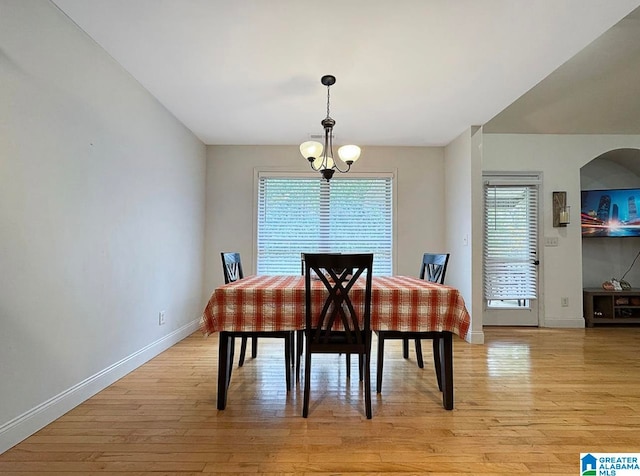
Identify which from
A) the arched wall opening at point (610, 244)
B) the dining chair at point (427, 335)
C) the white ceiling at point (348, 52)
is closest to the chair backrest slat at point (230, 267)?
the dining chair at point (427, 335)

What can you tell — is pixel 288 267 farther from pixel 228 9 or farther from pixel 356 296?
pixel 228 9

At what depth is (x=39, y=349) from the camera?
6.11 feet

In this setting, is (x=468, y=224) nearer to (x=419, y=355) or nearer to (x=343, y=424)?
(x=419, y=355)

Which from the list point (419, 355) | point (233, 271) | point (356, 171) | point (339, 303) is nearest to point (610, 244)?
point (356, 171)

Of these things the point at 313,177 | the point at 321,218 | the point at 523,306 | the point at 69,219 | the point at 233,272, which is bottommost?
the point at 523,306

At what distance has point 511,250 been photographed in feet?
15.1

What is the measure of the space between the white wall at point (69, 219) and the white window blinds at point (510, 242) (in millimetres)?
4052

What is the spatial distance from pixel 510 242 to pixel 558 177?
108 cm

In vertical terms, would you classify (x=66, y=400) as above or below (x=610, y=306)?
below

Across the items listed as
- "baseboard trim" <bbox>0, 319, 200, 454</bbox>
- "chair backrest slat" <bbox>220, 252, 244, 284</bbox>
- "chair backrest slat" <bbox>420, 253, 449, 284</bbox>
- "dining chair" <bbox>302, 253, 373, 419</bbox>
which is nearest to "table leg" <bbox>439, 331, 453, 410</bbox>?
"dining chair" <bbox>302, 253, 373, 419</bbox>

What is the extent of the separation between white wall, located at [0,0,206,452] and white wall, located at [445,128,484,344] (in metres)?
3.24

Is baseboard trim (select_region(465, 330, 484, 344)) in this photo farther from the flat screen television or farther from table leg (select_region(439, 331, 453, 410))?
the flat screen television

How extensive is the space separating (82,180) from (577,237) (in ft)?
18.0

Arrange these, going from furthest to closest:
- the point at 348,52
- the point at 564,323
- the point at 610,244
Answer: the point at 610,244, the point at 564,323, the point at 348,52
